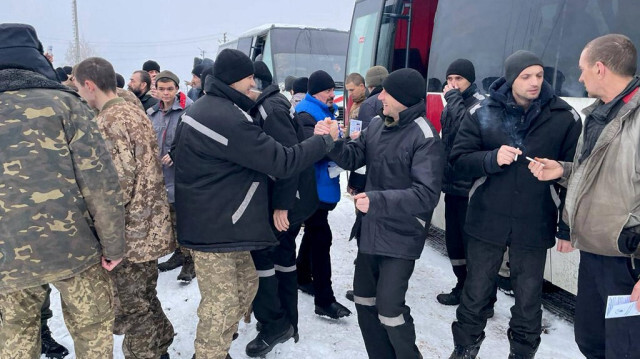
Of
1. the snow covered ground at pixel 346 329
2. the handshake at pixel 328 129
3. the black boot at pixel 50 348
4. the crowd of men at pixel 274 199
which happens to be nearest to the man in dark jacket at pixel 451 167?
the snow covered ground at pixel 346 329

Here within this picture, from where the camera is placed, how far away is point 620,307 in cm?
208

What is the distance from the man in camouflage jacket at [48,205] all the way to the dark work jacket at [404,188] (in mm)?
1452

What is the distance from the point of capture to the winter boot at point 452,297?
405 centimetres

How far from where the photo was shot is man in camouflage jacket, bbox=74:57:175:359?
269cm

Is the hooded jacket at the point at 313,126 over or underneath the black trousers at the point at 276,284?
over

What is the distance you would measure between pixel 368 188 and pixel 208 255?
3.63 feet

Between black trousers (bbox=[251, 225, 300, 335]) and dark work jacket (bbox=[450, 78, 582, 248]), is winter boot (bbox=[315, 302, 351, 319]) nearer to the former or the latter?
black trousers (bbox=[251, 225, 300, 335])

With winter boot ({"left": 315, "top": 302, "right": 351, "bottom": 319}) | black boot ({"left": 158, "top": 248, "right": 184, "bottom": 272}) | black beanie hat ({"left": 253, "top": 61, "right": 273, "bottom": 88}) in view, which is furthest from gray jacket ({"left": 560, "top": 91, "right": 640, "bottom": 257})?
black boot ({"left": 158, "top": 248, "right": 184, "bottom": 272})

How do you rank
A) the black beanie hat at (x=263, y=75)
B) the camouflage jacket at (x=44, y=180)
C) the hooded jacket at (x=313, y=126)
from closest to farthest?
the camouflage jacket at (x=44, y=180), the hooded jacket at (x=313, y=126), the black beanie hat at (x=263, y=75)

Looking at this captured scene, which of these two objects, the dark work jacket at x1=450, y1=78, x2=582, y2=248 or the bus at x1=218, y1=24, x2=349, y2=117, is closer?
the dark work jacket at x1=450, y1=78, x2=582, y2=248

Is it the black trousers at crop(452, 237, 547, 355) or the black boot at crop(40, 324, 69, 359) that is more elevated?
the black trousers at crop(452, 237, 547, 355)

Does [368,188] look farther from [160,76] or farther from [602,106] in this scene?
[160,76]

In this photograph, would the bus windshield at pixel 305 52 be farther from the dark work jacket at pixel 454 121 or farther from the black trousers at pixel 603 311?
the black trousers at pixel 603 311

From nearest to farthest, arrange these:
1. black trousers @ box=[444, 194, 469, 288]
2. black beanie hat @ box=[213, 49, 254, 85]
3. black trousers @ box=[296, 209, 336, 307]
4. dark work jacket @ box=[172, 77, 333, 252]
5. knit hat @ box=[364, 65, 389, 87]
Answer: dark work jacket @ box=[172, 77, 333, 252], black beanie hat @ box=[213, 49, 254, 85], black trousers @ box=[296, 209, 336, 307], black trousers @ box=[444, 194, 469, 288], knit hat @ box=[364, 65, 389, 87]
